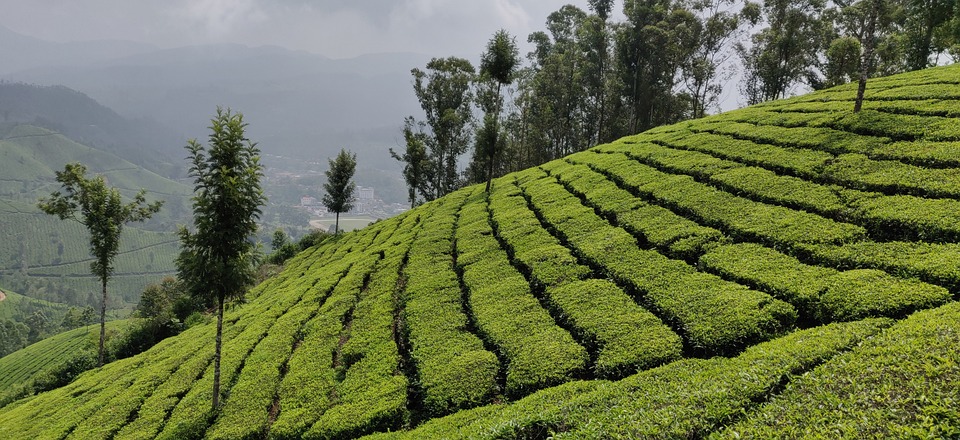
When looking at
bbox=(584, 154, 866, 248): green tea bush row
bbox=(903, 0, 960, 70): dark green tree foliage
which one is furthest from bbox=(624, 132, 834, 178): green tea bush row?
bbox=(903, 0, 960, 70): dark green tree foliage

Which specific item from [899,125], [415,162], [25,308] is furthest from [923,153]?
[25,308]

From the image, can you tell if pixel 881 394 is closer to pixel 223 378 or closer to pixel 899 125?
pixel 899 125

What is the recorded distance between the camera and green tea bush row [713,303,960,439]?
242 inches

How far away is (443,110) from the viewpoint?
59500 millimetres

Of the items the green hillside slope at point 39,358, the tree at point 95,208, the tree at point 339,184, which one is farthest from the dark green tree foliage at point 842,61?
the green hillside slope at point 39,358

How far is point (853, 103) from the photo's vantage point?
23.6 m

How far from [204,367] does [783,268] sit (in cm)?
2224

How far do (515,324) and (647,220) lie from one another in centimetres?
793

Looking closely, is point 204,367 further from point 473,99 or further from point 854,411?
point 473,99

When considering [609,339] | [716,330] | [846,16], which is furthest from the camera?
[846,16]

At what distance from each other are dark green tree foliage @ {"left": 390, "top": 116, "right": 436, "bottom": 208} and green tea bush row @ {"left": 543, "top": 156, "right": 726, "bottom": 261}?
27.7 metres

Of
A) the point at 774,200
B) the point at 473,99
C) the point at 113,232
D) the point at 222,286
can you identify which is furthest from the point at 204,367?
the point at 473,99

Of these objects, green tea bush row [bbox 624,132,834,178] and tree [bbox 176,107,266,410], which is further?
green tea bush row [bbox 624,132,834,178]

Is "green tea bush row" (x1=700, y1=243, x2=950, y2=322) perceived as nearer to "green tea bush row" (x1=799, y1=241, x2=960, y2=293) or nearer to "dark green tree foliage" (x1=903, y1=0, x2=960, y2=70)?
"green tea bush row" (x1=799, y1=241, x2=960, y2=293)
